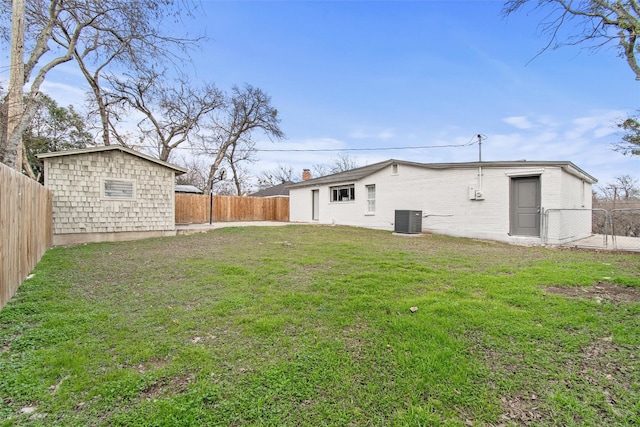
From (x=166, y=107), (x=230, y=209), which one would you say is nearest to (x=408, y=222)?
(x=230, y=209)

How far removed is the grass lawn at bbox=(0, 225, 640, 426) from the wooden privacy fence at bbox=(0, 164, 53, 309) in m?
0.32

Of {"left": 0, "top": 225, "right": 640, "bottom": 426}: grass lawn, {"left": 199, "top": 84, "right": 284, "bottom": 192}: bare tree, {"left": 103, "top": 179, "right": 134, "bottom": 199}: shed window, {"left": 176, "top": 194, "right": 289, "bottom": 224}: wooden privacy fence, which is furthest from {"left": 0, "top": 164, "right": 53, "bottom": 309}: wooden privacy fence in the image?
{"left": 199, "top": 84, "right": 284, "bottom": 192}: bare tree

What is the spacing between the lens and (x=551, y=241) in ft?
30.6

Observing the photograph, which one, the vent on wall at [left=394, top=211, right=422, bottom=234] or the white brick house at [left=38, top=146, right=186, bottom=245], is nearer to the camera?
the white brick house at [left=38, top=146, right=186, bottom=245]

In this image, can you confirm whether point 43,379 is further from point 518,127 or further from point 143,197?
point 518,127

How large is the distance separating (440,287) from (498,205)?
302 inches

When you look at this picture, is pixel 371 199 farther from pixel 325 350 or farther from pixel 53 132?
pixel 53 132

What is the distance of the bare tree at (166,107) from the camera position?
19575mm

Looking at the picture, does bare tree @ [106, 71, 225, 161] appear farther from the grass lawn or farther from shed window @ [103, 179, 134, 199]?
the grass lawn

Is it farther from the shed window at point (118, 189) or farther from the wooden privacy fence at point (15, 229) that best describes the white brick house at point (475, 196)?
the wooden privacy fence at point (15, 229)

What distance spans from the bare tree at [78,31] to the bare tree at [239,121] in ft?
46.2

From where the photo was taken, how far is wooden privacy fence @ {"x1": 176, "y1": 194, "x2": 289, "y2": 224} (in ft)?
56.4

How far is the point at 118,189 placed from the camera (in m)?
10.4

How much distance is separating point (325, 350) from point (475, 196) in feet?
32.9
